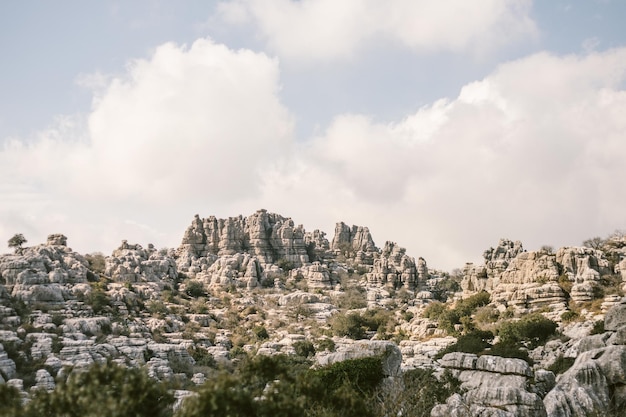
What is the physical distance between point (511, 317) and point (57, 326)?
48065mm

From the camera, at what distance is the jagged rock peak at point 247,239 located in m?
107

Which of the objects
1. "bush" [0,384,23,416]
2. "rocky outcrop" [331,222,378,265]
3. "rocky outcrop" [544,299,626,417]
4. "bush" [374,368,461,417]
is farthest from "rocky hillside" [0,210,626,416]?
"rocky outcrop" [331,222,378,265]

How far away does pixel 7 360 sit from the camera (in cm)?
4200

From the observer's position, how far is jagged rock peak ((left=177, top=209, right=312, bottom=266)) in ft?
352

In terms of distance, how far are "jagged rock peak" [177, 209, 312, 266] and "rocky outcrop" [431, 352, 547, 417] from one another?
3074 inches

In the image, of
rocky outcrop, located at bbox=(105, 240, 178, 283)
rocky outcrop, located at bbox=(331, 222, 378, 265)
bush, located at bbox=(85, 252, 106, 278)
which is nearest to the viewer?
rocky outcrop, located at bbox=(105, 240, 178, 283)

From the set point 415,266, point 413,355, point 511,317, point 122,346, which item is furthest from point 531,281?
point 122,346

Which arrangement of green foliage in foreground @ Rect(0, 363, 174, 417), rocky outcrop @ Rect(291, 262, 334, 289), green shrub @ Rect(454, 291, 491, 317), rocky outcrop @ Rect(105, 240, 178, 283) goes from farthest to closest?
rocky outcrop @ Rect(291, 262, 334, 289)
rocky outcrop @ Rect(105, 240, 178, 283)
green shrub @ Rect(454, 291, 491, 317)
green foliage in foreground @ Rect(0, 363, 174, 417)

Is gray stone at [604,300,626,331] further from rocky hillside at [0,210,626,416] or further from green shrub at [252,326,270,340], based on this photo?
green shrub at [252,326,270,340]

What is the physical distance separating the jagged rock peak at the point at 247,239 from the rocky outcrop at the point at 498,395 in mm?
78084

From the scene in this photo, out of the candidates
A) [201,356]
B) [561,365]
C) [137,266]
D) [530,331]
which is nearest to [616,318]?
[561,365]

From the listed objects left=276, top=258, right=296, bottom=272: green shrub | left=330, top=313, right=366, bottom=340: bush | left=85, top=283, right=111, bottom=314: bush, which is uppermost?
left=276, top=258, right=296, bottom=272: green shrub

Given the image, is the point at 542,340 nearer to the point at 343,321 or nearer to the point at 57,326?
the point at 343,321

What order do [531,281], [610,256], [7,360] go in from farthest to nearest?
[610,256] → [531,281] → [7,360]
